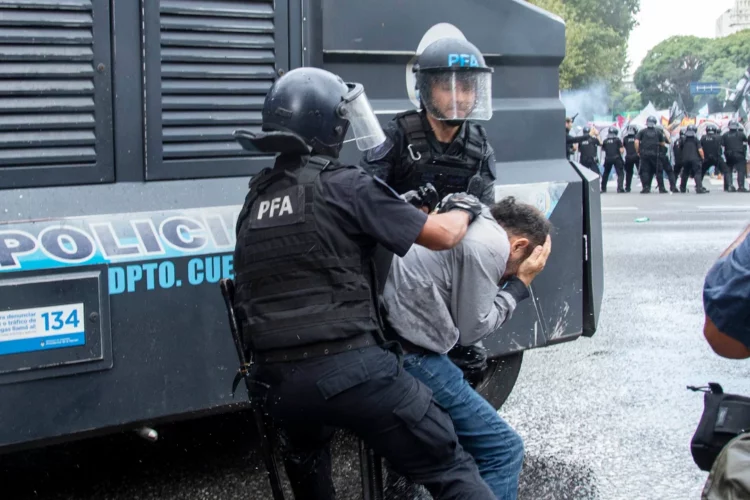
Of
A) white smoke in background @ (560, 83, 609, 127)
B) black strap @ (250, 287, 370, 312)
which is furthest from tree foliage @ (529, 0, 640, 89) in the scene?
black strap @ (250, 287, 370, 312)

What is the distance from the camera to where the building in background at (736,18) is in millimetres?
156875

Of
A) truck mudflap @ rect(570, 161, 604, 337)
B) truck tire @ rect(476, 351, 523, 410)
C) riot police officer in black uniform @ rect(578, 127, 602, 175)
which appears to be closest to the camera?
truck mudflap @ rect(570, 161, 604, 337)

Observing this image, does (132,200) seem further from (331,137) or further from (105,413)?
(331,137)

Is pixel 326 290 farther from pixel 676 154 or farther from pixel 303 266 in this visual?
pixel 676 154

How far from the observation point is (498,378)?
4.51m

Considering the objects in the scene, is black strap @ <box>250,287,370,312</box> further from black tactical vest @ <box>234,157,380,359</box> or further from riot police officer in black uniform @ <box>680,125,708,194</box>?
riot police officer in black uniform @ <box>680,125,708,194</box>

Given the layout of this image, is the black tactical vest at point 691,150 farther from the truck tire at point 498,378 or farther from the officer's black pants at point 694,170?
the truck tire at point 498,378

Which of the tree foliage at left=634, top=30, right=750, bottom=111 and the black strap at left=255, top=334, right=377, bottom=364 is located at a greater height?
the tree foliage at left=634, top=30, right=750, bottom=111

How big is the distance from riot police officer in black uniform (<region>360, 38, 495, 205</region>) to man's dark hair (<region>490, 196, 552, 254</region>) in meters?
0.62

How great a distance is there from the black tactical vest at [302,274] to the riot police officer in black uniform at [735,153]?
2245 centimetres

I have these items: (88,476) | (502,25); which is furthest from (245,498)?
(502,25)

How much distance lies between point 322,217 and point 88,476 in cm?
220

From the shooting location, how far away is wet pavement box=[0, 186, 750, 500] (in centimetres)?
405

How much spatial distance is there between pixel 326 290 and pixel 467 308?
52 cm
